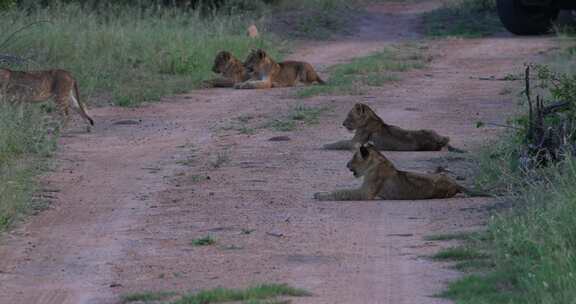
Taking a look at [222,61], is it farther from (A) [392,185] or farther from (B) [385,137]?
(A) [392,185]

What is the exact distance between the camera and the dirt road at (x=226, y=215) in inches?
295

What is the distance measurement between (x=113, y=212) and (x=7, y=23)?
11.3 metres

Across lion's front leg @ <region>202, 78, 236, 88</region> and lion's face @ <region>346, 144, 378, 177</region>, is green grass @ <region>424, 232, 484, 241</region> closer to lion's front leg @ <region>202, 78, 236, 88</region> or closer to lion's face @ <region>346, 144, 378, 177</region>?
lion's face @ <region>346, 144, 378, 177</region>

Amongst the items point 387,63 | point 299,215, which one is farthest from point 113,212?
point 387,63

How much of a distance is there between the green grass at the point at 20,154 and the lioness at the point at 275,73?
17.1ft

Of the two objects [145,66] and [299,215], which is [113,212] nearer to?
[299,215]

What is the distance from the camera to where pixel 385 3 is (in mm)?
35750

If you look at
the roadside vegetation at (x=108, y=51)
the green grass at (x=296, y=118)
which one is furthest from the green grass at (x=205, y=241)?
the green grass at (x=296, y=118)

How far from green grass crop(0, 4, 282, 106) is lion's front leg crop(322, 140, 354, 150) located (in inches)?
193

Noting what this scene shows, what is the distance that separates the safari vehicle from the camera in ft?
85.8

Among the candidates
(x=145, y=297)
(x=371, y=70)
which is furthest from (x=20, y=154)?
(x=371, y=70)

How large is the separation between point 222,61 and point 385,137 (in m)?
7.33

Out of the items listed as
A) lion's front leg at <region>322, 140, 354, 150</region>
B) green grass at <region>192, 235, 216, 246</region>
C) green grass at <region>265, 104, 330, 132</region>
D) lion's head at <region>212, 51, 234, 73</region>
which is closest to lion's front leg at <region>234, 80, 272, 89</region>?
lion's head at <region>212, 51, 234, 73</region>

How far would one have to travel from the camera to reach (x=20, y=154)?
12266 mm
